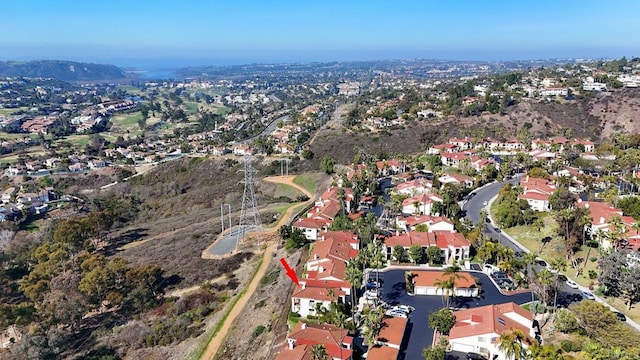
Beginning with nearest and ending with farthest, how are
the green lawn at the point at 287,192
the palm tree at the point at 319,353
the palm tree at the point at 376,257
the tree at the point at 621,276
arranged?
the palm tree at the point at 319,353
the tree at the point at 621,276
the palm tree at the point at 376,257
the green lawn at the point at 287,192

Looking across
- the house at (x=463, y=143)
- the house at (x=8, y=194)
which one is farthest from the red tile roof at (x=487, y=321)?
the house at (x=8, y=194)

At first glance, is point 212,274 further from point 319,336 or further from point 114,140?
point 114,140

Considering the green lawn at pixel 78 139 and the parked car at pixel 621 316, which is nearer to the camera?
the parked car at pixel 621 316

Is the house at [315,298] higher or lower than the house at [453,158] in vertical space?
lower

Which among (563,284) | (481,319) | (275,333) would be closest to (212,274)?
(275,333)

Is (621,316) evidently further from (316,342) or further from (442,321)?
(316,342)

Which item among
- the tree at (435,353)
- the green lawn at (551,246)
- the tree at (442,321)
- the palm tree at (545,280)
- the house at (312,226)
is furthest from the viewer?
the house at (312,226)

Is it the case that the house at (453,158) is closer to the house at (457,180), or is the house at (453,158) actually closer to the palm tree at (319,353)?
the house at (457,180)
